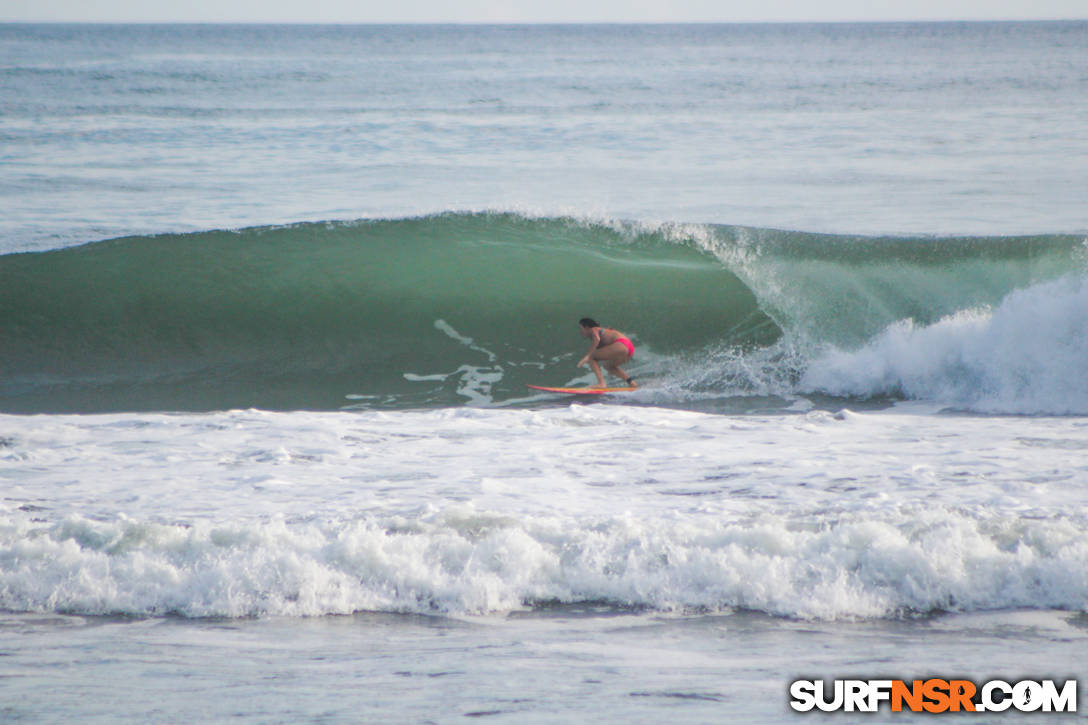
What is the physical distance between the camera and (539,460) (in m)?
6.57

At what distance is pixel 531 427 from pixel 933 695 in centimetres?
444

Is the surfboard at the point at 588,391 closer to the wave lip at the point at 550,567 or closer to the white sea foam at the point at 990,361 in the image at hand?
the white sea foam at the point at 990,361

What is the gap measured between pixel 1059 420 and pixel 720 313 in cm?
454

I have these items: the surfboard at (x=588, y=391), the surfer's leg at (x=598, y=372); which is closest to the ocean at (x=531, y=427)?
the surfboard at (x=588, y=391)

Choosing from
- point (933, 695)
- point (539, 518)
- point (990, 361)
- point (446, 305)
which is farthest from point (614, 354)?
point (933, 695)

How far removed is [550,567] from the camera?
468cm

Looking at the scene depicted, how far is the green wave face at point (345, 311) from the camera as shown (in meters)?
10.1

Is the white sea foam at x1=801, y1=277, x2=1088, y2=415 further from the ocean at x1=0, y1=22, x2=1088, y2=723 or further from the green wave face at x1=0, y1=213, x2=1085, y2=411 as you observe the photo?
the green wave face at x1=0, y1=213, x2=1085, y2=411

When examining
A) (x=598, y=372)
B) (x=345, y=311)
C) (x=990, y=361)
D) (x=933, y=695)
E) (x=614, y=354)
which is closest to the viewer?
(x=933, y=695)

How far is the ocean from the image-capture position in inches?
152

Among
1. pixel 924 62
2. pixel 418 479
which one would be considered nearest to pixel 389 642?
pixel 418 479

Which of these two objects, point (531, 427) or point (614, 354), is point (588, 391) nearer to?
point (614, 354)

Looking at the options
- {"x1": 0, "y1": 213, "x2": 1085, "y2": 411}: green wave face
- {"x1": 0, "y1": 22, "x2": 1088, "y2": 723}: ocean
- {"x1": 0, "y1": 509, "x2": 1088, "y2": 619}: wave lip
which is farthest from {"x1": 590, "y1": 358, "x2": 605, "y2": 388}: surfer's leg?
{"x1": 0, "y1": 509, "x2": 1088, "y2": 619}: wave lip

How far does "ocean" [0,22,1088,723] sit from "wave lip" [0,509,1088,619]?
2 cm
